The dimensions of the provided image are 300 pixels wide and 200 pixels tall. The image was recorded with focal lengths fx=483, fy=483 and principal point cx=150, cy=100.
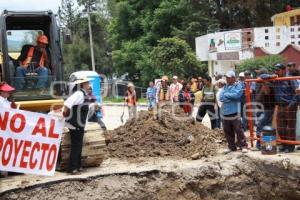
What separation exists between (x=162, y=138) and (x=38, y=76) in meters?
2.85

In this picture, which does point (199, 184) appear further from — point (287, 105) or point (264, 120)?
point (287, 105)

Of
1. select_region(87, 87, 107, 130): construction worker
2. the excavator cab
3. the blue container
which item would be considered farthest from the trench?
the excavator cab

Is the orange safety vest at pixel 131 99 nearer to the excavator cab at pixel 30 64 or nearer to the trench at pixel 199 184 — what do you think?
→ the excavator cab at pixel 30 64

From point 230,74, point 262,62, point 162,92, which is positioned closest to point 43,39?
point 230,74

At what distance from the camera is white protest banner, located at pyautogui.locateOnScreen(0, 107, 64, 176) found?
7.77 meters

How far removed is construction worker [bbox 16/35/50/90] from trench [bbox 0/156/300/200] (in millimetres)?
2737

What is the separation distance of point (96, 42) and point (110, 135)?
5117 cm

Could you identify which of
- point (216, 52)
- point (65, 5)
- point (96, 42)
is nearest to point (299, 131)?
point (216, 52)

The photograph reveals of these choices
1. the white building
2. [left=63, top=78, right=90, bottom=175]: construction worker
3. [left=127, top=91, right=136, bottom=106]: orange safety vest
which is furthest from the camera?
the white building

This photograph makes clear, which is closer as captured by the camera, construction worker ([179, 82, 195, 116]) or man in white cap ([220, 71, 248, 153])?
man in white cap ([220, 71, 248, 153])

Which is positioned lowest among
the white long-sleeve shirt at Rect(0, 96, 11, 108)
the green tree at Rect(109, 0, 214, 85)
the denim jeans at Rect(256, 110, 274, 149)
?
the denim jeans at Rect(256, 110, 274, 149)

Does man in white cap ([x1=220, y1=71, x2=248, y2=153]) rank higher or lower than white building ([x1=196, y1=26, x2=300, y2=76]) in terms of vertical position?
lower

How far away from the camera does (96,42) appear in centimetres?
6097

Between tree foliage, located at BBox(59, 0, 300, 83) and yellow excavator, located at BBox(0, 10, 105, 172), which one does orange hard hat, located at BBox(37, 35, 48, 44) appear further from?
tree foliage, located at BBox(59, 0, 300, 83)
